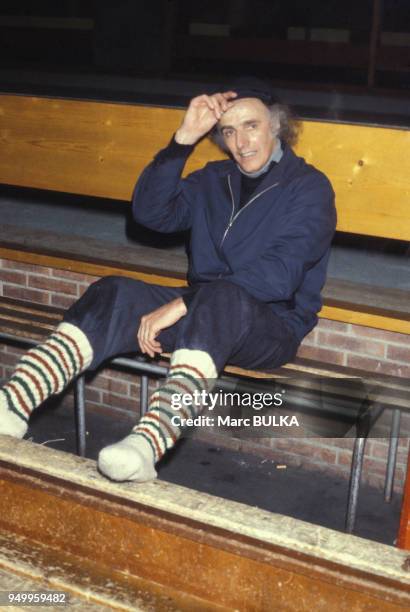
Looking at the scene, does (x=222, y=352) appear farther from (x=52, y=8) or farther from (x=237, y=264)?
(x=52, y=8)

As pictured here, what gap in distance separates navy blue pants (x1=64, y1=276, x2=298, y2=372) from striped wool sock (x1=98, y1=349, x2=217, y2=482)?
0.18 feet

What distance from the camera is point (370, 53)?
9555 millimetres

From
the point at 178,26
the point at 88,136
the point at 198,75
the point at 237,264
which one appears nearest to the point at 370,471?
the point at 237,264

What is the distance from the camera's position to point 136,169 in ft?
11.9

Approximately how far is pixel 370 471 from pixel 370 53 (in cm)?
712

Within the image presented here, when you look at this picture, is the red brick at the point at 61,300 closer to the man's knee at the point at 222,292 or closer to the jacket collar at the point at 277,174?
the jacket collar at the point at 277,174

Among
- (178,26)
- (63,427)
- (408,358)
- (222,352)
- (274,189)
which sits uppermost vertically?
(178,26)

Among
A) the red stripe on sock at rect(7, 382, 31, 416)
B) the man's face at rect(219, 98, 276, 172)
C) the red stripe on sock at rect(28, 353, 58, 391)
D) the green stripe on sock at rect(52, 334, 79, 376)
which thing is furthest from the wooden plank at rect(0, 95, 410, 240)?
the red stripe on sock at rect(7, 382, 31, 416)

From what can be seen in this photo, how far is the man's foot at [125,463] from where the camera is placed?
80.0 inches

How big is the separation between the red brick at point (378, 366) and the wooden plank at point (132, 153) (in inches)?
25.2

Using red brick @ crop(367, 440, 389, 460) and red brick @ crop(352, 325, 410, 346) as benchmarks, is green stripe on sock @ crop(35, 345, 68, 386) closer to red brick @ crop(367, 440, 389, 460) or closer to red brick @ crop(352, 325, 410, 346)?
red brick @ crop(352, 325, 410, 346)

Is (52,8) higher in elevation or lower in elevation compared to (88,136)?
higher

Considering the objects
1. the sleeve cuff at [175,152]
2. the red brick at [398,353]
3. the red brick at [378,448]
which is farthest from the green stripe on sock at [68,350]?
the red brick at [378,448]

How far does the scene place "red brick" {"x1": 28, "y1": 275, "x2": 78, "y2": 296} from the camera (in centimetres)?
421
